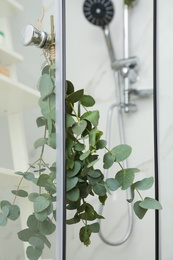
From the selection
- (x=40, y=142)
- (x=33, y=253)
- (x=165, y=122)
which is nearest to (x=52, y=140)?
(x=40, y=142)

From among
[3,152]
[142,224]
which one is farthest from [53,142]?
[142,224]

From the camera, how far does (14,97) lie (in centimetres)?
94

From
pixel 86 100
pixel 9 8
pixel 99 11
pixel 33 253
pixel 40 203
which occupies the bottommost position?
pixel 33 253

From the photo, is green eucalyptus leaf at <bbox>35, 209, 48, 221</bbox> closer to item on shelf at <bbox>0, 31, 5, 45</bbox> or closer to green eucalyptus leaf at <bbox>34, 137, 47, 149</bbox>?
green eucalyptus leaf at <bbox>34, 137, 47, 149</bbox>

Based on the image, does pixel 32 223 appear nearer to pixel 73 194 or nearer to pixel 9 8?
pixel 73 194

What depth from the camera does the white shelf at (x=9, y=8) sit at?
93cm

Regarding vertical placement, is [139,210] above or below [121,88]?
below

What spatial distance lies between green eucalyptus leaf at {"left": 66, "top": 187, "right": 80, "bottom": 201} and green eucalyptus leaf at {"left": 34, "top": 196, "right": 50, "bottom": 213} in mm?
69

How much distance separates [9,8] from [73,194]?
44 cm

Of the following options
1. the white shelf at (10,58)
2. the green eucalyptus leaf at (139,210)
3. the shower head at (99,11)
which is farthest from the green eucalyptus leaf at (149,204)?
the shower head at (99,11)

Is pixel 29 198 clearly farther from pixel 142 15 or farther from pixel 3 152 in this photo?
pixel 142 15

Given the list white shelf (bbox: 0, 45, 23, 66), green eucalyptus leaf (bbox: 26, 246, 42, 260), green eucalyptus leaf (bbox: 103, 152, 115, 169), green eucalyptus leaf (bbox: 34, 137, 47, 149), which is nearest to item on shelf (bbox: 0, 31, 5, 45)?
white shelf (bbox: 0, 45, 23, 66)

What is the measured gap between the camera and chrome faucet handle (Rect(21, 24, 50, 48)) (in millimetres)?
873

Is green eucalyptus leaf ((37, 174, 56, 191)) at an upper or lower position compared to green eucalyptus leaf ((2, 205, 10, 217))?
upper
